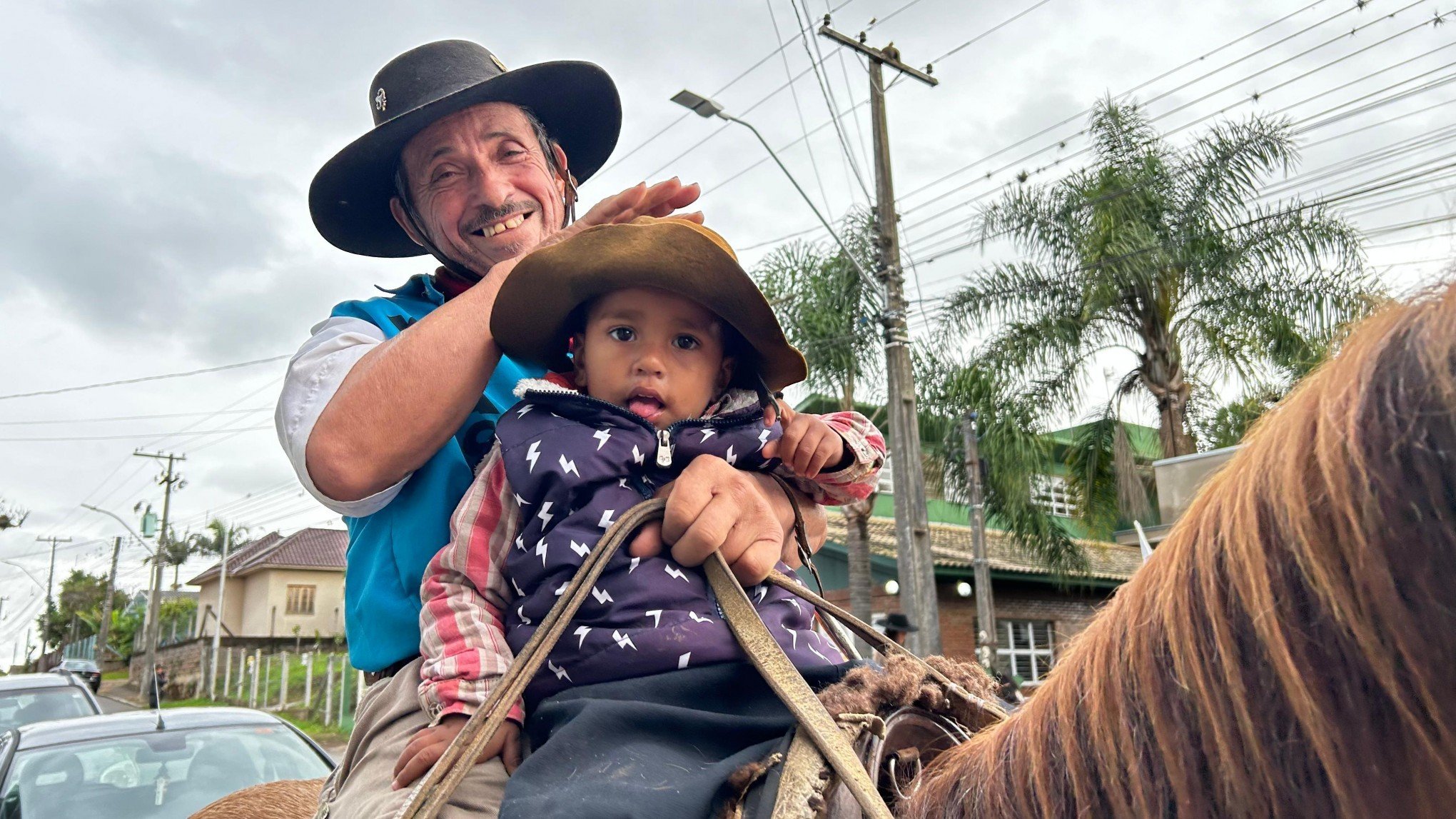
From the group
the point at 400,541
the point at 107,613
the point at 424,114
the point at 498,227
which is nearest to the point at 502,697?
the point at 400,541

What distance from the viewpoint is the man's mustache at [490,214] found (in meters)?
2.33

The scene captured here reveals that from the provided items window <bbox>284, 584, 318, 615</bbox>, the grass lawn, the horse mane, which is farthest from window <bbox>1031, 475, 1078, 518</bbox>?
window <bbox>284, 584, 318, 615</bbox>

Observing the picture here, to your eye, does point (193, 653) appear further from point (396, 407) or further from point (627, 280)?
point (627, 280)

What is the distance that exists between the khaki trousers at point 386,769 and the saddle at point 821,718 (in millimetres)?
92

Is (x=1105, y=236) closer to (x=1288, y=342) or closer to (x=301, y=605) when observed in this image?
(x=1288, y=342)

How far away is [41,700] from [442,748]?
1230cm

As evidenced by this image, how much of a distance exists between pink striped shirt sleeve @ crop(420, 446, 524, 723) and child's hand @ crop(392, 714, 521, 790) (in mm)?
18

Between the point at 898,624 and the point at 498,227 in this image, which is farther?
the point at 898,624

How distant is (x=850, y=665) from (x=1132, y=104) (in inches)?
602

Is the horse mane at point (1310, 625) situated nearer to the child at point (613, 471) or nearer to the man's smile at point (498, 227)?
the child at point (613, 471)

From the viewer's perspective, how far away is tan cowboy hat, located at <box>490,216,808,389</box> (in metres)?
1.79

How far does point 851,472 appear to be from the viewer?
78.6 inches

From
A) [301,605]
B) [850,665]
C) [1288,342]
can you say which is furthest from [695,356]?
[301,605]

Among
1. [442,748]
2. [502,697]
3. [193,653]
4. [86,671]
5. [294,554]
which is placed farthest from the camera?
[294,554]
